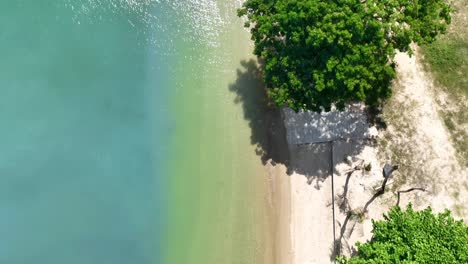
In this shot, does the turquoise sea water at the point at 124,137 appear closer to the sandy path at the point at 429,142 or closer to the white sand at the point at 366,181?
the white sand at the point at 366,181

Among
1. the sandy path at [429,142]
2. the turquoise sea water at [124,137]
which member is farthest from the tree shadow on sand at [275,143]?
the sandy path at [429,142]

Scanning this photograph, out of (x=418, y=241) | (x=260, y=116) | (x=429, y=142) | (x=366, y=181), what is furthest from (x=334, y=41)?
(x=418, y=241)

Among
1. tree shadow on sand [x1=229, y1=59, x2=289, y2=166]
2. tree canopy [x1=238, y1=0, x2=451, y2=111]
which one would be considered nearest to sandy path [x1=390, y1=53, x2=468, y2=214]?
tree canopy [x1=238, y1=0, x2=451, y2=111]

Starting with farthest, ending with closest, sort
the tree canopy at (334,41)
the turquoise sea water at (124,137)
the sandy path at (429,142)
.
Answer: the turquoise sea water at (124,137)
the sandy path at (429,142)
the tree canopy at (334,41)

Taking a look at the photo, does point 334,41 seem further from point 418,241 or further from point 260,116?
point 418,241

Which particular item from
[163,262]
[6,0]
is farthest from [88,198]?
[6,0]
